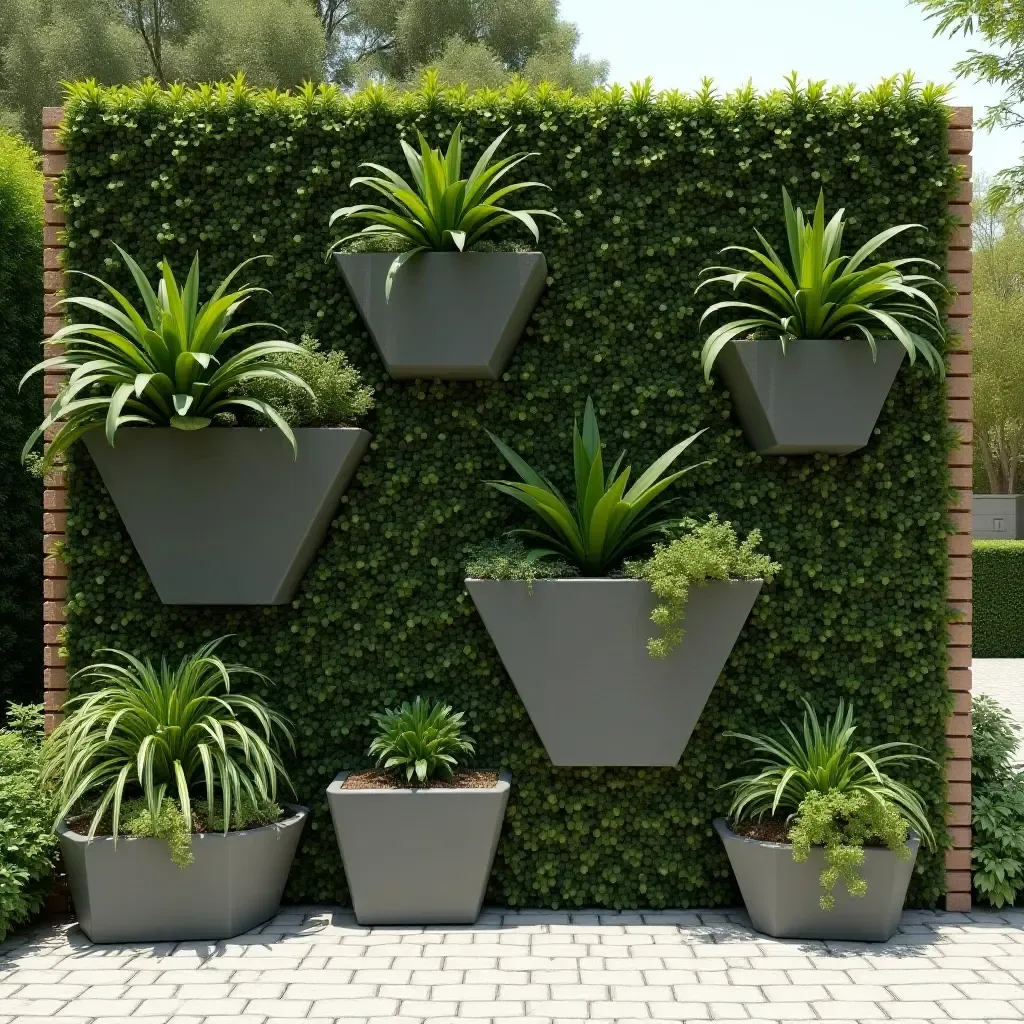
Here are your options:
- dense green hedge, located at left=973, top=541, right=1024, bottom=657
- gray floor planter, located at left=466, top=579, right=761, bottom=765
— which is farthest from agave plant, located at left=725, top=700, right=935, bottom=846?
dense green hedge, located at left=973, top=541, right=1024, bottom=657

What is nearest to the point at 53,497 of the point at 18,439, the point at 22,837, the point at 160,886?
the point at 22,837

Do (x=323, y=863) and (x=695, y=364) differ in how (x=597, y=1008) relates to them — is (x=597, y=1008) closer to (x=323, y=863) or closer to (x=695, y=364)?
(x=323, y=863)

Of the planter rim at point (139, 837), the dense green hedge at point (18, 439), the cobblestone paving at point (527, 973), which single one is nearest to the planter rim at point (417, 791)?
the planter rim at point (139, 837)

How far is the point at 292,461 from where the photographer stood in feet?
11.6

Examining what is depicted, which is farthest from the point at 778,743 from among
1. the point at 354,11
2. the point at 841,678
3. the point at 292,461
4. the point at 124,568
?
the point at 354,11

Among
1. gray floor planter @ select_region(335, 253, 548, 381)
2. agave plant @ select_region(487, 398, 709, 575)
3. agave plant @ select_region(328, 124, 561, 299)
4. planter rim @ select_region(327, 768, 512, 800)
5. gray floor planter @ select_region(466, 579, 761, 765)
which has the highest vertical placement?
agave plant @ select_region(328, 124, 561, 299)

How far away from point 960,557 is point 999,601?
9.73 m

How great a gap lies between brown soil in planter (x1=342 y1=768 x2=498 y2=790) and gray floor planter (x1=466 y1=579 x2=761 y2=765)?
272 mm

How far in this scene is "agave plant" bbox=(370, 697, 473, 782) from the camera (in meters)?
3.43

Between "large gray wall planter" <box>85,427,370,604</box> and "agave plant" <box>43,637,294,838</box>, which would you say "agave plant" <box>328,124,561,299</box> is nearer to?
"large gray wall planter" <box>85,427,370,604</box>

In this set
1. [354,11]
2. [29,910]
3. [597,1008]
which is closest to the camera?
[597,1008]

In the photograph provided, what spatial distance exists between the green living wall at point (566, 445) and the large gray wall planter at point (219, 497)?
20cm

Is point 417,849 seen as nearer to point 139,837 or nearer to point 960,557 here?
point 139,837

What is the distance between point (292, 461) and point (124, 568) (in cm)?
81
